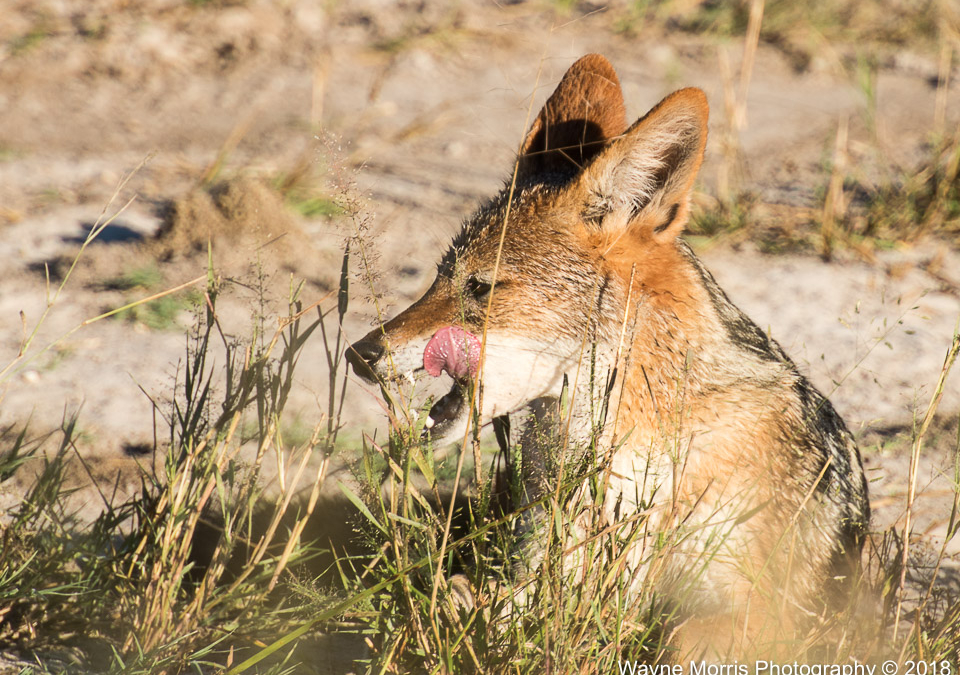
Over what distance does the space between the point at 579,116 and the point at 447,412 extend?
1.26m

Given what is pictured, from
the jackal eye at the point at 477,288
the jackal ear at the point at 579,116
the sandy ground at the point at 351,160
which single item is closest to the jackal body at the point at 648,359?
the jackal eye at the point at 477,288

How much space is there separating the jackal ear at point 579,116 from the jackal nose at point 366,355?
1.03 metres

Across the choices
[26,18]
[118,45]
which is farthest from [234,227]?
[26,18]

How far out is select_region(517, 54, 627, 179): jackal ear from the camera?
10.8 ft

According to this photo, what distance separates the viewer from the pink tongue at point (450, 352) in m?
2.77

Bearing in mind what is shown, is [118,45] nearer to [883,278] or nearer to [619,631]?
[883,278]

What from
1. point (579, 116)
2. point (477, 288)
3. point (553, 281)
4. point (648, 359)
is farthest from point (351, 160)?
point (648, 359)

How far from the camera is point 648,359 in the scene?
280 centimetres

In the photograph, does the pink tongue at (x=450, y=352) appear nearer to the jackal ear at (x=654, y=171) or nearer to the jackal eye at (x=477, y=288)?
the jackal eye at (x=477, y=288)

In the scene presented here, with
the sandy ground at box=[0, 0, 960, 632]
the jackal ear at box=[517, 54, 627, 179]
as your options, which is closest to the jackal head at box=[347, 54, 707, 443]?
the jackal ear at box=[517, 54, 627, 179]

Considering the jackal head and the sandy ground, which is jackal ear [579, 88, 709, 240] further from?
the sandy ground

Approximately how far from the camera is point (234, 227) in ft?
18.2

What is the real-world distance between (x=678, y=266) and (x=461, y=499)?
1383 millimetres

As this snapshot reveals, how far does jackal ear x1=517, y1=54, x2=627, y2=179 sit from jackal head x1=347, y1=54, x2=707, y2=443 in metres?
0.29
